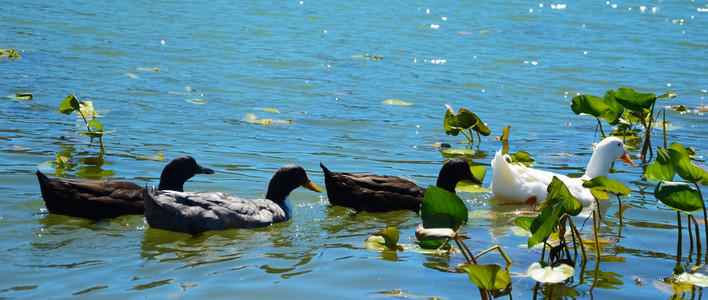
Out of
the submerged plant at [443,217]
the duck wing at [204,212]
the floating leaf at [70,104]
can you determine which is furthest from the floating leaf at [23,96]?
the submerged plant at [443,217]

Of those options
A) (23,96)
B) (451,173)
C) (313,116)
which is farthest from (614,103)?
(23,96)

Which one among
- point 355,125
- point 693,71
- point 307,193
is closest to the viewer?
point 307,193

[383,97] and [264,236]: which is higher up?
[383,97]

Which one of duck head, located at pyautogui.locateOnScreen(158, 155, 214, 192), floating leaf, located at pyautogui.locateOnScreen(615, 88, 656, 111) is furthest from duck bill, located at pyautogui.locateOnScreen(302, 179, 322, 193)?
floating leaf, located at pyautogui.locateOnScreen(615, 88, 656, 111)

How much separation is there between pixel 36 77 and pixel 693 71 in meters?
11.3

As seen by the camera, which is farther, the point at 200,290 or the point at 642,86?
the point at 642,86

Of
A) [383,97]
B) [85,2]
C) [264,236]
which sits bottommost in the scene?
[264,236]

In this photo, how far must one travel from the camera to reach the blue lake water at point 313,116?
5637 millimetres

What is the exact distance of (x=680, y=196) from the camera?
5.26 metres

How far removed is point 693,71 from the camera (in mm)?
16172

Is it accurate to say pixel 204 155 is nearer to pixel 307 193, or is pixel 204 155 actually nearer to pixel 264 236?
pixel 307 193

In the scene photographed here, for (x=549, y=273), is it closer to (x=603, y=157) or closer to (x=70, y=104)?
(x=603, y=157)

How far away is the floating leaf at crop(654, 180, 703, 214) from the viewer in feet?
17.2

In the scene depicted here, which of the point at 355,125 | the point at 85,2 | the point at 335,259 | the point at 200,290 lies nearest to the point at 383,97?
the point at 355,125
